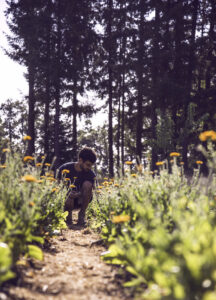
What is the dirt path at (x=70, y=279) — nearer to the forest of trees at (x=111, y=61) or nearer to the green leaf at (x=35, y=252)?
the green leaf at (x=35, y=252)

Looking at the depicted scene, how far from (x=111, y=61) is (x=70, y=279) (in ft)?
50.1

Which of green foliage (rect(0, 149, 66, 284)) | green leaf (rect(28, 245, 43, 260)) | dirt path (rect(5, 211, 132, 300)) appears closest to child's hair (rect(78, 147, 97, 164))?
green foliage (rect(0, 149, 66, 284))

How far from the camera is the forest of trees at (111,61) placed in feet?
42.8

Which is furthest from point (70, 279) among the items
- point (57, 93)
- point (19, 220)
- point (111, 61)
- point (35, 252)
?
point (111, 61)

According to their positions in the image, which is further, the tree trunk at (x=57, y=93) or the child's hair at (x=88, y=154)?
the tree trunk at (x=57, y=93)

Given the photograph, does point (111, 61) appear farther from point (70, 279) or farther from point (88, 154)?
point (70, 279)

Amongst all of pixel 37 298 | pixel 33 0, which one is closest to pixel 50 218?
pixel 37 298

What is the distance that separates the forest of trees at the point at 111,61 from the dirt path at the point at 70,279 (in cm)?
961

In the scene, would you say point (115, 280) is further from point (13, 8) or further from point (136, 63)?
point (13, 8)

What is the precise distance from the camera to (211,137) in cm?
241

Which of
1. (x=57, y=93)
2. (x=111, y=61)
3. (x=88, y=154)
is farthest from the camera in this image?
(x=111, y=61)

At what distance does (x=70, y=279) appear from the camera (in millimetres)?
2207

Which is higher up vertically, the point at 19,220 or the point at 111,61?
the point at 111,61

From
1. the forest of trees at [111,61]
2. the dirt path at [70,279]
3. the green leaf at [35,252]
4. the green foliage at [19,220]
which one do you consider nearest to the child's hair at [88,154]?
the green foliage at [19,220]
